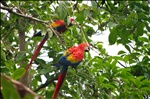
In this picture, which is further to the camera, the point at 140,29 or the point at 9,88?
the point at 140,29

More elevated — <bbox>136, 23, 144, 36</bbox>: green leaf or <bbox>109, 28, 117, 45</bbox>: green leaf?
<bbox>136, 23, 144, 36</bbox>: green leaf

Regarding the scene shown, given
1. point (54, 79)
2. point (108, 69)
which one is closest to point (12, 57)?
point (54, 79)

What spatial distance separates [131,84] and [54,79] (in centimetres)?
41

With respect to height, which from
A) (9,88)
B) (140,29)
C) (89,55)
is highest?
(140,29)

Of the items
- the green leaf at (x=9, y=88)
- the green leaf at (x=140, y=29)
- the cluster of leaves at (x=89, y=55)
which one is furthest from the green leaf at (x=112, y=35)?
the green leaf at (x=9, y=88)

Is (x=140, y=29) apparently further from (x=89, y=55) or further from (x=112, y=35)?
(x=89, y=55)

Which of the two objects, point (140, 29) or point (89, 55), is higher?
point (140, 29)

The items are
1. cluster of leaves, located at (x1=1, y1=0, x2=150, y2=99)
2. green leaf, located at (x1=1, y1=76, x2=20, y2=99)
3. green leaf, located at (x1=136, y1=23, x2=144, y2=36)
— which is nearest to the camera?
green leaf, located at (x1=1, y1=76, x2=20, y2=99)

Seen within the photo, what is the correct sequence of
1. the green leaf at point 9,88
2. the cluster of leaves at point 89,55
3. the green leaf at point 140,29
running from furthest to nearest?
the green leaf at point 140,29 → the cluster of leaves at point 89,55 → the green leaf at point 9,88

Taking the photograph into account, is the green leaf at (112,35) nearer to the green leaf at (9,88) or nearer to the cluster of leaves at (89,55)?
the cluster of leaves at (89,55)

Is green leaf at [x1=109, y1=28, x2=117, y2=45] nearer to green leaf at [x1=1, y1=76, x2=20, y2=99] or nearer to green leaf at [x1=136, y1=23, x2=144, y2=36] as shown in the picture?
green leaf at [x1=136, y1=23, x2=144, y2=36]

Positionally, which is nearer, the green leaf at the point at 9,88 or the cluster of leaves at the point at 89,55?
the green leaf at the point at 9,88

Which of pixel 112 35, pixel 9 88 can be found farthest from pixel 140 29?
pixel 9 88

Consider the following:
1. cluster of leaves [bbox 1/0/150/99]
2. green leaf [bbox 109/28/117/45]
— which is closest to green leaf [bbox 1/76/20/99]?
cluster of leaves [bbox 1/0/150/99]
